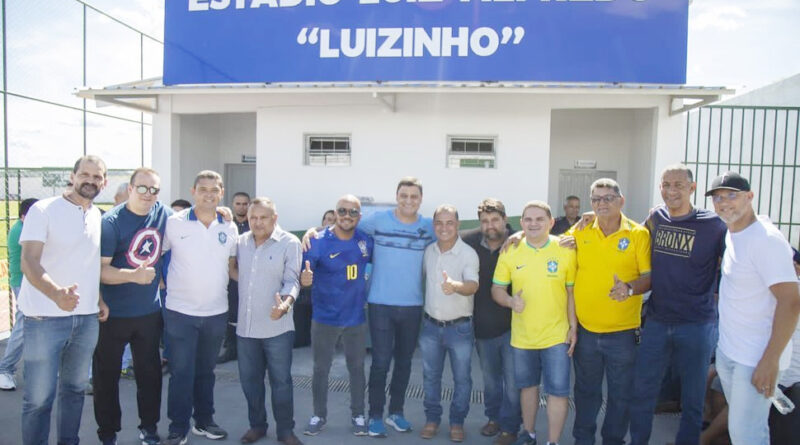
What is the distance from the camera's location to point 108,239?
3639 mm

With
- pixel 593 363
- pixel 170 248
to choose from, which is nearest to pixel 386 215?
pixel 170 248

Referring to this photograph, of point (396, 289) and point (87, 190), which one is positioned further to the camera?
point (396, 289)

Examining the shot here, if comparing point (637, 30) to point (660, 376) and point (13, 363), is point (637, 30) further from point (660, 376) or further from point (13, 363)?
point (13, 363)

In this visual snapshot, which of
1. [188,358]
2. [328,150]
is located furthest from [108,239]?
[328,150]

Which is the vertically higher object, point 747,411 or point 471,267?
point 471,267

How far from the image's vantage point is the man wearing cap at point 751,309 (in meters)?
2.86

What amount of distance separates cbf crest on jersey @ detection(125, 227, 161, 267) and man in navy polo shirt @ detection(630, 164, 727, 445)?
365 centimetres

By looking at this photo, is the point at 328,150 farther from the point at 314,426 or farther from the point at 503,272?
the point at 503,272

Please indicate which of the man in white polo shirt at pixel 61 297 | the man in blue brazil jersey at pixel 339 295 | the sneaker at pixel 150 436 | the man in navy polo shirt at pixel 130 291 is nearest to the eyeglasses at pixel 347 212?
the man in blue brazil jersey at pixel 339 295

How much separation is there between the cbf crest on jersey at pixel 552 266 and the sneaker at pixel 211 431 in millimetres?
2912

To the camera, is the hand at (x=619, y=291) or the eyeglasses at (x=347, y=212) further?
the eyeglasses at (x=347, y=212)

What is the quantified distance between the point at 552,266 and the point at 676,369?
3.92 feet

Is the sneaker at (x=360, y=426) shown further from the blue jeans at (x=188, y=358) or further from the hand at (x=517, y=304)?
the hand at (x=517, y=304)

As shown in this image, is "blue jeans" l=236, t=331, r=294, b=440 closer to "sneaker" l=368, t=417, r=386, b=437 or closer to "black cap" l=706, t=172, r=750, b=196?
"sneaker" l=368, t=417, r=386, b=437
